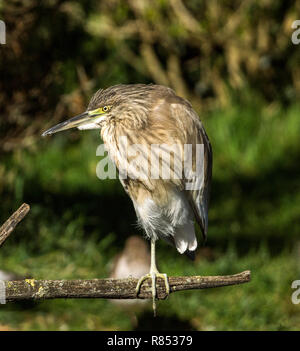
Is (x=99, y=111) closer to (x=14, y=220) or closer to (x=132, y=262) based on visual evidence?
(x=14, y=220)

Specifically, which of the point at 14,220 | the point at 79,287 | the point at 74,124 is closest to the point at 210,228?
the point at 74,124

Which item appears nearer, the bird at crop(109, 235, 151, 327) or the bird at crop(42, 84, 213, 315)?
the bird at crop(42, 84, 213, 315)

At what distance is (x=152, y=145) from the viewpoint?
3959 mm

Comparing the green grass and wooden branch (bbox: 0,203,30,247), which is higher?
wooden branch (bbox: 0,203,30,247)

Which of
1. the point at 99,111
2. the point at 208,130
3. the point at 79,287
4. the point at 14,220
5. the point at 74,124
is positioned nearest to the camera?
the point at 14,220

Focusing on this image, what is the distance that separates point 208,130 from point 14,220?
5.24 metres

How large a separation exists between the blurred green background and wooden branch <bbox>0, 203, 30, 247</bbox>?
2085 mm

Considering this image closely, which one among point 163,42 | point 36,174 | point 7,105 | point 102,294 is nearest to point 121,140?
point 102,294

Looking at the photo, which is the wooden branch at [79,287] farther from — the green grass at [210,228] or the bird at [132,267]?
the bird at [132,267]

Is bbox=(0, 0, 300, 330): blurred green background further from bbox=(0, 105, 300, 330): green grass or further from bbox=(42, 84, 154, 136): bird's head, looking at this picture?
bbox=(42, 84, 154, 136): bird's head

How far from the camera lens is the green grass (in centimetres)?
554

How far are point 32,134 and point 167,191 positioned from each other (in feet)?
7.72

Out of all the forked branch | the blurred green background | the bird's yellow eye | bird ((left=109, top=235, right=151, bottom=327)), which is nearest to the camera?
the forked branch

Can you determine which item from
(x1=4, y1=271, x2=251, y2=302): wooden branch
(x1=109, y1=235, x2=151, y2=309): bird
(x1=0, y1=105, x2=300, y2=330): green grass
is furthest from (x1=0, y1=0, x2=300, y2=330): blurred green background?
(x1=4, y1=271, x2=251, y2=302): wooden branch
